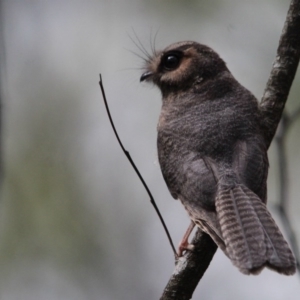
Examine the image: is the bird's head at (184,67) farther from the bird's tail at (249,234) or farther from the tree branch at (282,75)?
the bird's tail at (249,234)

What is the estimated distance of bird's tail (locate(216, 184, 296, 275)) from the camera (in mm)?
3705

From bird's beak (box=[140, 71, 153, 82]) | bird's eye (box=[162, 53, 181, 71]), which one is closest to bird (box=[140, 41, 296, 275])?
bird's eye (box=[162, 53, 181, 71])

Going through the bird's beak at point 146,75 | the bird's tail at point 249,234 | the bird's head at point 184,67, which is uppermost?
the bird's head at point 184,67

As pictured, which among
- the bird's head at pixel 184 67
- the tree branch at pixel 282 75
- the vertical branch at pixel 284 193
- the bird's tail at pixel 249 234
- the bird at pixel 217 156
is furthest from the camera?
the bird's head at pixel 184 67

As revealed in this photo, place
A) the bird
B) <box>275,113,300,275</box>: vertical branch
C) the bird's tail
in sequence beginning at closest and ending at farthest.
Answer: the bird's tail < the bird < <box>275,113,300,275</box>: vertical branch

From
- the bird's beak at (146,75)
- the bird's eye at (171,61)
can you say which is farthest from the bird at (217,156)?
the bird's beak at (146,75)

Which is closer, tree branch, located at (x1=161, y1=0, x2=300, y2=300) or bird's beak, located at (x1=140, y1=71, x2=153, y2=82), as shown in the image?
tree branch, located at (x1=161, y1=0, x2=300, y2=300)

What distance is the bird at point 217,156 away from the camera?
3.90 meters

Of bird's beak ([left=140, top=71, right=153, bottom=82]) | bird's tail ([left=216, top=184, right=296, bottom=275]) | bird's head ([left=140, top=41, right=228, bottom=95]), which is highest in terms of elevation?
bird's head ([left=140, top=41, right=228, bottom=95])

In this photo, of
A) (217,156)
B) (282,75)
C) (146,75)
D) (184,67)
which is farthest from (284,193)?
(146,75)

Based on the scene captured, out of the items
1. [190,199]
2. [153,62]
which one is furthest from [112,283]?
[190,199]

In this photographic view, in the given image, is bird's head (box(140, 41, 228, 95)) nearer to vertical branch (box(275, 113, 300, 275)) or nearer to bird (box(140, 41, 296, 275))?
bird (box(140, 41, 296, 275))

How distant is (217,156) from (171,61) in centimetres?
148

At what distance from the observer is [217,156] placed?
457 centimetres
